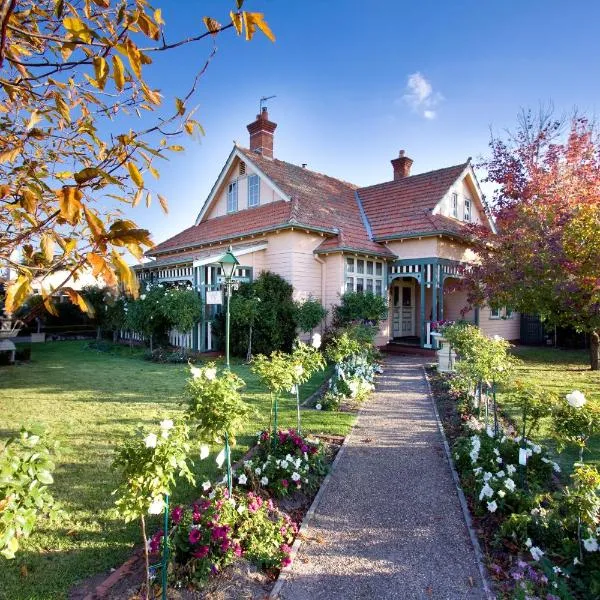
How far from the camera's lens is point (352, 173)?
22344 mm

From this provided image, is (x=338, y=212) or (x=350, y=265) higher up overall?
(x=338, y=212)

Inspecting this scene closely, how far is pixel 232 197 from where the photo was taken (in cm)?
1844

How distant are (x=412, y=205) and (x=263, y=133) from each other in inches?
304

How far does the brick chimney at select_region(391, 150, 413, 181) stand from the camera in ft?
68.0

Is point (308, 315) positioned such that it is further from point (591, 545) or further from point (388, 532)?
point (591, 545)

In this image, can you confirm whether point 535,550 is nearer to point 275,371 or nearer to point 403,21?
point 275,371

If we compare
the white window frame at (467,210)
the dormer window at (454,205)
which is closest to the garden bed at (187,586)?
the dormer window at (454,205)

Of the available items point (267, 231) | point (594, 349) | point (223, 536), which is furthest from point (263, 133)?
point (223, 536)

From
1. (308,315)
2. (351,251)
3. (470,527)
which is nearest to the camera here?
(470,527)

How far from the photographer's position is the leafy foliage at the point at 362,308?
13.5 meters

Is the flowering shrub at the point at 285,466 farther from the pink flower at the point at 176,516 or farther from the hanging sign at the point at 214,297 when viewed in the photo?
the hanging sign at the point at 214,297

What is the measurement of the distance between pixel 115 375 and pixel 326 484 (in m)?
8.34

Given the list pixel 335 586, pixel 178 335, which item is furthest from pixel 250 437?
pixel 178 335

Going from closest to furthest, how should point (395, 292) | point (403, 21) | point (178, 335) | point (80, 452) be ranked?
point (80, 452), point (403, 21), point (178, 335), point (395, 292)
